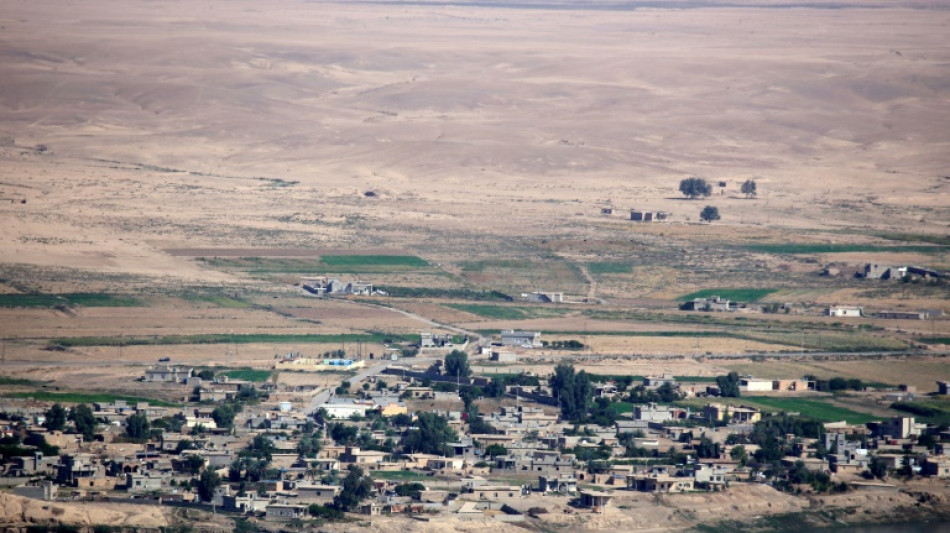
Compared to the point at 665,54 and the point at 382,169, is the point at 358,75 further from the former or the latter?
the point at 382,169

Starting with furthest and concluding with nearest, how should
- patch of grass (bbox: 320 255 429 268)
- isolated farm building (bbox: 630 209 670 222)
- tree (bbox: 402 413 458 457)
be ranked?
isolated farm building (bbox: 630 209 670 222) → patch of grass (bbox: 320 255 429 268) → tree (bbox: 402 413 458 457)

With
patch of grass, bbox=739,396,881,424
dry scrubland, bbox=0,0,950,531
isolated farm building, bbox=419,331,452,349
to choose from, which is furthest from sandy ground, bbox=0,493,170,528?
isolated farm building, bbox=419,331,452,349

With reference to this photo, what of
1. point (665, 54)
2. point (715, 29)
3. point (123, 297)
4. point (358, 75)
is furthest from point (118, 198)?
point (715, 29)

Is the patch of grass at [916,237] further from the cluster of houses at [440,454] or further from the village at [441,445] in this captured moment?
the cluster of houses at [440,454]

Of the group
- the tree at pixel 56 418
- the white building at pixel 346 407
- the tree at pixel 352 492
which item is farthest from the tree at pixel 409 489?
the tree at pixel 56 418

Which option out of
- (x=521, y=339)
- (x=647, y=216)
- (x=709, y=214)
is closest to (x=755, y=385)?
(x=521, y=339)

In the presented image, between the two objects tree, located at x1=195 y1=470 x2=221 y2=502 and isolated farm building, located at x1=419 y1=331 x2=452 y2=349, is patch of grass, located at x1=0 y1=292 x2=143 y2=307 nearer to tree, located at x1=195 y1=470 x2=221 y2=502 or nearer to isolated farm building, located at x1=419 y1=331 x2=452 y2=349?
isolated farm building, located at x1=419 y1=331 x2=452 y2=349

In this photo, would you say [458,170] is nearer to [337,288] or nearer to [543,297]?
[543,297]
